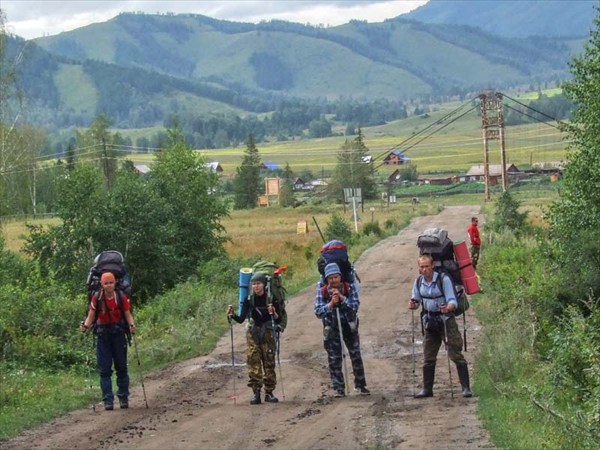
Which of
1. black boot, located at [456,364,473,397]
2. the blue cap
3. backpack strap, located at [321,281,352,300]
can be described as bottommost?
black boot, located at [456,364,473,397]

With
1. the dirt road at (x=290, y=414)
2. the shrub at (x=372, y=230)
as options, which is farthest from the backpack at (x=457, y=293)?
the shrub at (x=372, y=230)

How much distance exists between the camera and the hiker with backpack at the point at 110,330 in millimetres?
13938

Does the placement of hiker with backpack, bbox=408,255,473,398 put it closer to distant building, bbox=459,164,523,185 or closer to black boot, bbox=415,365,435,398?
black boot, bbox=415,365,435,398

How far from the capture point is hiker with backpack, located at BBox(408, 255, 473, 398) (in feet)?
45.0

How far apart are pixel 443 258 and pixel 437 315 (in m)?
0.72

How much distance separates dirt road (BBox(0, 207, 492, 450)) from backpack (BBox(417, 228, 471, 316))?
4.21 ft

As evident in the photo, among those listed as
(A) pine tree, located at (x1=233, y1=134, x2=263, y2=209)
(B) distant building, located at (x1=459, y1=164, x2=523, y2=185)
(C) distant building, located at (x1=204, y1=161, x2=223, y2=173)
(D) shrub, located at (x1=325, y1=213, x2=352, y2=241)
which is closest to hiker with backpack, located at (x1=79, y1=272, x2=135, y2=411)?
(D) shrub, located at (x1=325, y1=213, x2=352, y2=241)

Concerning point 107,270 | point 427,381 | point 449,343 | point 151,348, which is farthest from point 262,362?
point 151,348

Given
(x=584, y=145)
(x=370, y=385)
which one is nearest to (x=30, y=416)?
(x=370, y=385)

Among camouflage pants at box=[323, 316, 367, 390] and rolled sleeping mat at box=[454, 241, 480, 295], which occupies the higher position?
rolled sleeping mat at box=[454, 241, 480, 295]

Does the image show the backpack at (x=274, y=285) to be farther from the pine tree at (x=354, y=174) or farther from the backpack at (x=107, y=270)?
the pine tree at (x=354, y=174)

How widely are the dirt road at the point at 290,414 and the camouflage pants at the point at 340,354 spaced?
0.28m

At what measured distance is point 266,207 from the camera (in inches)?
4136

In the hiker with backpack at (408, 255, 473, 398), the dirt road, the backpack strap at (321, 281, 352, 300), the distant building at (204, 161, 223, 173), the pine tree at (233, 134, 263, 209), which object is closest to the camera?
the dirt road
